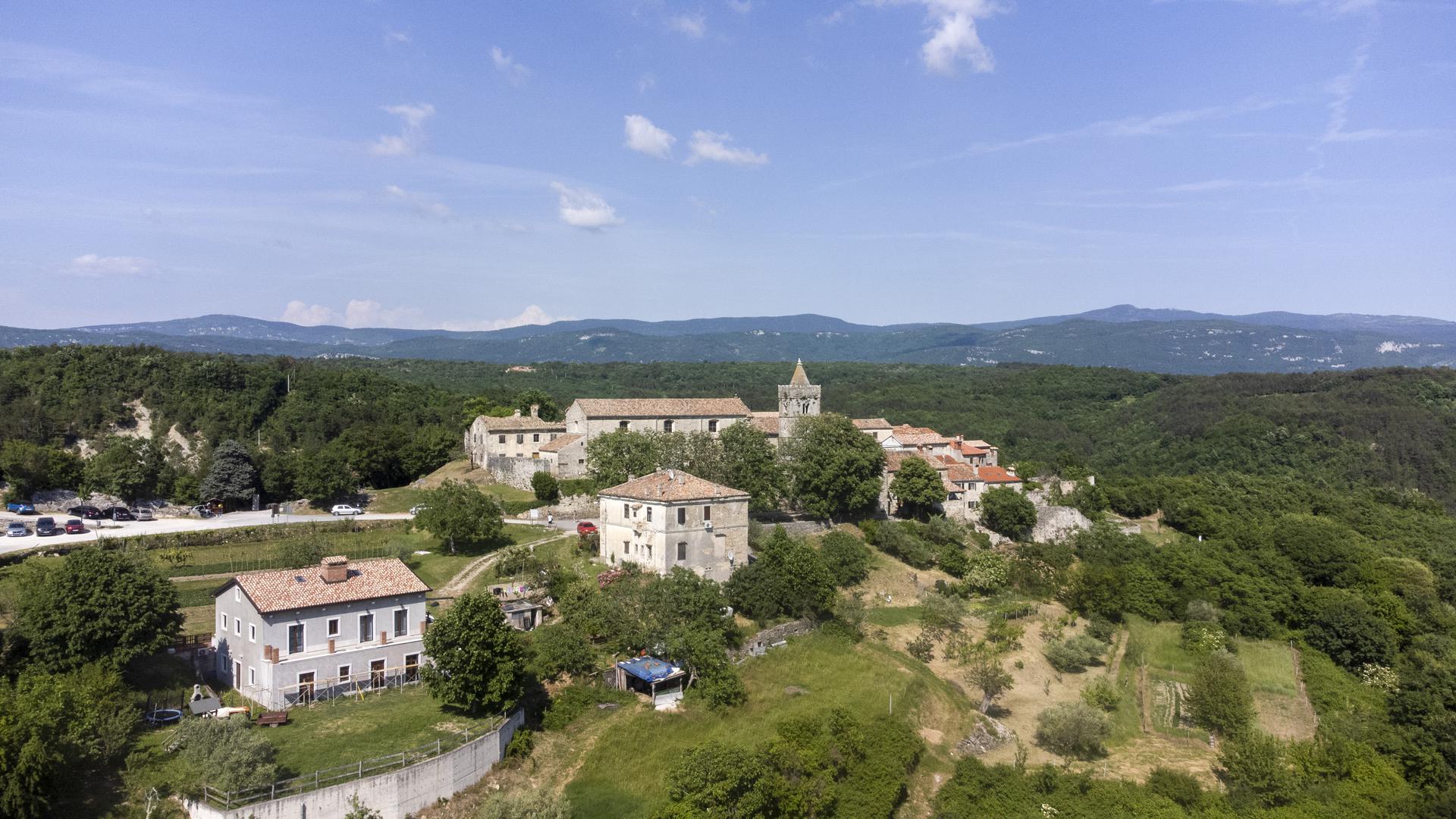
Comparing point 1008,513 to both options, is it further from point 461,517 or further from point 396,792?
point 396,792

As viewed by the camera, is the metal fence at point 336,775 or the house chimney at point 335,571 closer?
the metal fence at point 336,775

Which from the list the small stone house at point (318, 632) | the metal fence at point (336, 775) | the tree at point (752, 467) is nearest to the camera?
the metal fence at point (336, 775)

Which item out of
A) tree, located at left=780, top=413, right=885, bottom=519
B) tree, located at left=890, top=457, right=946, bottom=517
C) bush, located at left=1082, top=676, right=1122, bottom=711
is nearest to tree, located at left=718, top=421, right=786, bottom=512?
tree, located at left=780, top=413, right=885, bottom=519

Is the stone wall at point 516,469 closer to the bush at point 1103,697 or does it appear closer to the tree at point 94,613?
the tree at point 94,613

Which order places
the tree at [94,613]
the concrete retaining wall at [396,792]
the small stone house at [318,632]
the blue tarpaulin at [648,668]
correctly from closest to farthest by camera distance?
the concrete retaining wall at [396,792] < the tree at [94,613] < the small stone house at [318,632] < the blue tarpaulin at [648,668]

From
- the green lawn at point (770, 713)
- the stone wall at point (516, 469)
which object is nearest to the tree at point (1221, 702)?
the green lawn at point (770, 713)

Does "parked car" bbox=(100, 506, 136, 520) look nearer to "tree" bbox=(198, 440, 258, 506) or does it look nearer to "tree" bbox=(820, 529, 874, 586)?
"tree" bbox=(198, 440, 258, 506)

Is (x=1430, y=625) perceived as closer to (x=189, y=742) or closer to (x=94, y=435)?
(x=189, y=742)
